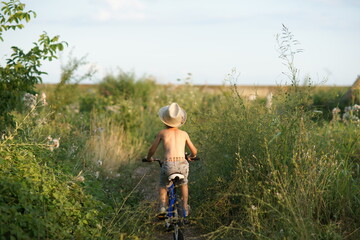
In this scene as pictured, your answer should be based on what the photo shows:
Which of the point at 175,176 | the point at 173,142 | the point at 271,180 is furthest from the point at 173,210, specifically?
the point at 271,180

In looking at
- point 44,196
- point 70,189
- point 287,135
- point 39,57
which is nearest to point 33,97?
point 39,57

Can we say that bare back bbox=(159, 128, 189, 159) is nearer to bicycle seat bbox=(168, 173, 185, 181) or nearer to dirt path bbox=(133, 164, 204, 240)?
bicycle seat bbox=(168, 173, 185, 181)

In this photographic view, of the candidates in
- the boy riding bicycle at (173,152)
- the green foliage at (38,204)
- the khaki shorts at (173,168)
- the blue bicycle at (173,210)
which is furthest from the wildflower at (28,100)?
the blue bicycle at (173,210)

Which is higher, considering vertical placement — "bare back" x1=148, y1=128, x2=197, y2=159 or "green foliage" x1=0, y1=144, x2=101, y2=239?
"bare back" x1=148, y1=128, x2=197, y2=159

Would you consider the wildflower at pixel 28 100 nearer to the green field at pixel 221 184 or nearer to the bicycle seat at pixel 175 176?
the green field at pixel 221 184

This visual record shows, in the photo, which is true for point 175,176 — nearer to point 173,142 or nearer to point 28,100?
point 173,142

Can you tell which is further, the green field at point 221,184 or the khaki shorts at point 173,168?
the khaki shorts at point 173,168

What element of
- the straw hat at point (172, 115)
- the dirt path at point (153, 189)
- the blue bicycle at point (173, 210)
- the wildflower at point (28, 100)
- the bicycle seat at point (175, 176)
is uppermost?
the wildflower at point (28, 100)

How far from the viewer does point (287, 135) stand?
5.38 meters

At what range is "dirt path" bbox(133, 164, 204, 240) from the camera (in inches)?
220

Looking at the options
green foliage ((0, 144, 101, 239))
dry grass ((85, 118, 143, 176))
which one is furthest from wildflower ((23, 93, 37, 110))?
green foliage ((0, 144, 101, 239))

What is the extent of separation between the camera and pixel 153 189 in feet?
24.8

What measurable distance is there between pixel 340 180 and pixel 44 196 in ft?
10.8

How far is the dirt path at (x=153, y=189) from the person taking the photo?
5.60 meters
